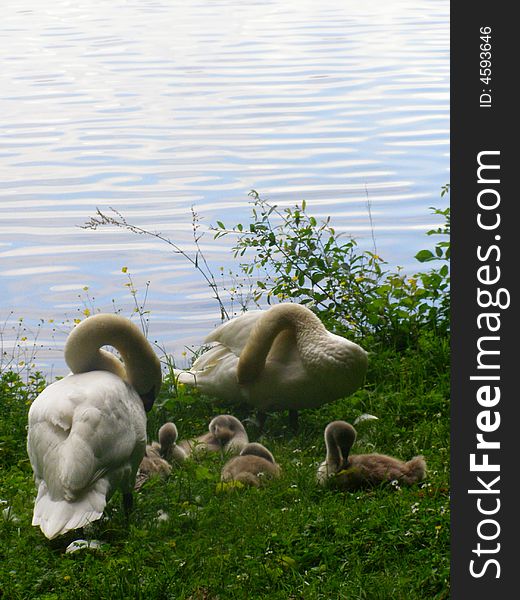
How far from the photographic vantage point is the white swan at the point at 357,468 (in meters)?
6.31

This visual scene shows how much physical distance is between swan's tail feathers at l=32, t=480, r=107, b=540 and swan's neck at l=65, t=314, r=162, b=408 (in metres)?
1.09

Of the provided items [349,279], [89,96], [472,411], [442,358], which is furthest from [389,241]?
[89,96]

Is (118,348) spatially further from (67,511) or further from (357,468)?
(357,468)

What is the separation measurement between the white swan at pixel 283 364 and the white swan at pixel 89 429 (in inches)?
50.2

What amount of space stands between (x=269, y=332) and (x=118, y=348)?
57.5 inches

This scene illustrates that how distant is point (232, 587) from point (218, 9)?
4247 centimetres

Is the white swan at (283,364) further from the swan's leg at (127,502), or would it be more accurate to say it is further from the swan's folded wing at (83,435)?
the swan's leg at (127,502)

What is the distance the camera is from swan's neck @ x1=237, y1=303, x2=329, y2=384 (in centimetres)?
783

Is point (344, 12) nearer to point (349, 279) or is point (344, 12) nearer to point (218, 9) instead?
point (218, 9)

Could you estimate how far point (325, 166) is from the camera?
17844 millimetres

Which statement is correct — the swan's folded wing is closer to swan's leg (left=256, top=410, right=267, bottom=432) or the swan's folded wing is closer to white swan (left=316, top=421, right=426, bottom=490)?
white swan (left=316, top=421, right=426, bottom=490)

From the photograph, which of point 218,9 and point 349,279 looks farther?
point 218,9

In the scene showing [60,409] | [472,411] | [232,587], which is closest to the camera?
[472,411]

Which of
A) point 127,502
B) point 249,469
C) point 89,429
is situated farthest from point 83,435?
point 249,469
